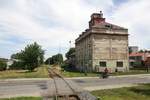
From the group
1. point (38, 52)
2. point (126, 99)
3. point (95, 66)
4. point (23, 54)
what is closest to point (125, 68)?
point (95, 66)

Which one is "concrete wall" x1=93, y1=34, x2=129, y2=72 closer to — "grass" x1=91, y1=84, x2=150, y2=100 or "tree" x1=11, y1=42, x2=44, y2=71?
"tree" x1=11, y1=42, x2=44, y2=71

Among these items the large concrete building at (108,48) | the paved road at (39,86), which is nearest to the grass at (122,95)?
the paved road at (39,86)

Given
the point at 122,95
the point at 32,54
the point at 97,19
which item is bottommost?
the point at 122,95

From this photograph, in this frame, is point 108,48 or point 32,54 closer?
point 108,48

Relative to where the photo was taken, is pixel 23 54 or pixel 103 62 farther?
pixel 23 54

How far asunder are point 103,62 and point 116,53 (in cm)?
390

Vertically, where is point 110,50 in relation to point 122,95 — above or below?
above

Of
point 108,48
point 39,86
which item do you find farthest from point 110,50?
point 39,86

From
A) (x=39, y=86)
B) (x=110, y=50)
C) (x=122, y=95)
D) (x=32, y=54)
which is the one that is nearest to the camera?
(x=122, y=95)

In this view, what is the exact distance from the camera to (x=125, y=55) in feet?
187

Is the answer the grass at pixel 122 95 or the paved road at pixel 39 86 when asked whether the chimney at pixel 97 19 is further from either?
the grass at pixel 122 95

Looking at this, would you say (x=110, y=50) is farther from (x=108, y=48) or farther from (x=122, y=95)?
(x=122, y=95)

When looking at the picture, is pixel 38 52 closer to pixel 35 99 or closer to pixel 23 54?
pixel 23 54

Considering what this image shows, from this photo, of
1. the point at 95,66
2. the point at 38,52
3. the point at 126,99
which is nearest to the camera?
the point at 126,99
